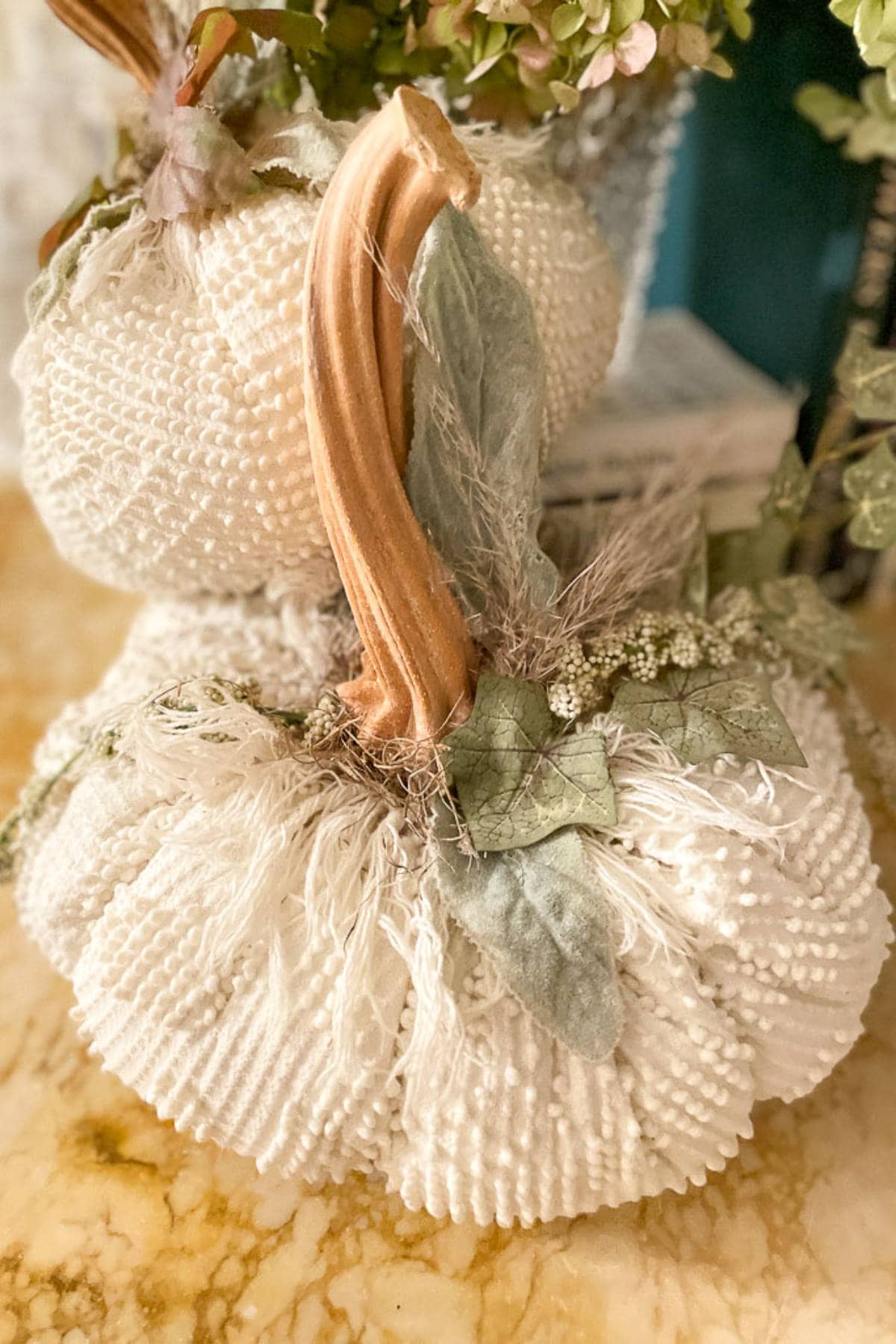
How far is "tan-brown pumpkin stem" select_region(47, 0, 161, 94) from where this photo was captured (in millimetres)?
464

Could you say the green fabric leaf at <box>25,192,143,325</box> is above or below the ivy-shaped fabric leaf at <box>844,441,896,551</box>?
above

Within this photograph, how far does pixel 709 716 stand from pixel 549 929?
0.13 meters

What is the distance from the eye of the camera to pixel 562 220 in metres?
0.54

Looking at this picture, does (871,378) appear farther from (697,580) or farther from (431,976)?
(431,976)

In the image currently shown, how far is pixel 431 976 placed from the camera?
16.8 inches

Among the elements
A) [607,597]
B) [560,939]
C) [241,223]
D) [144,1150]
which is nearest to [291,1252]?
[144,1150]

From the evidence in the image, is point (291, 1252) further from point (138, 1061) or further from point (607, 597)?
point (607, 597)

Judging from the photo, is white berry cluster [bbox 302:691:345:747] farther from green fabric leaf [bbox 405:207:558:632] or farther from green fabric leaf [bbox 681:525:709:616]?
green fabric leaf [bbox 681:525:709:616]

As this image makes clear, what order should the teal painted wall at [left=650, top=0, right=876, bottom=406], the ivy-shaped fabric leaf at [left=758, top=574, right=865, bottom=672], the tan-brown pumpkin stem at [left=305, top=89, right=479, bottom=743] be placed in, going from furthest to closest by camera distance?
1. the teal painted wall at [left=650, top=0, right=876, bottom=406]
2. the ivy-shaped fabric leaf at [left=758, top=574, right=865, bottom=672]
3. the tan-brown pumpkin stem at [left=305, top=89, right=479, bottom=743]

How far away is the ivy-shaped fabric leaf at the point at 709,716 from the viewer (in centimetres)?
47

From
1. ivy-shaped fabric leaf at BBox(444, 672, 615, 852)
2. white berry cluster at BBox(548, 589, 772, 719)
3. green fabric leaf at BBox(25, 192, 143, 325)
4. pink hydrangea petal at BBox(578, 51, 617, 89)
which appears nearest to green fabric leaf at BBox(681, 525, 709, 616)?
white berry cluster at BBox(548, 589, 772, 719)

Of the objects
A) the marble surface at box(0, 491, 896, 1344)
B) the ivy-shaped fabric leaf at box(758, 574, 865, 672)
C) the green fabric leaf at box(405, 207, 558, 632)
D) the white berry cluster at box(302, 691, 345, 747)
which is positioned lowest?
the marble surface at box(0, 491, 896, 1344)

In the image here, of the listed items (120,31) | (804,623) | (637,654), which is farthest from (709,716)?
(120,31)

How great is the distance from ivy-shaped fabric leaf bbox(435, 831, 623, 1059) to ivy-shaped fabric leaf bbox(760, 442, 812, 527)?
28 cm
